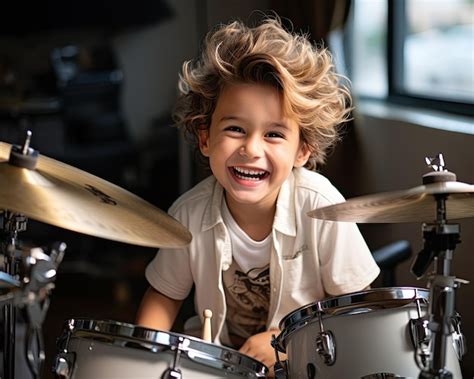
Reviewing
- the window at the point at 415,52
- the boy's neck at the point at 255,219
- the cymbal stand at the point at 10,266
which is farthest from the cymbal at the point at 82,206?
the window at the point at 415,52

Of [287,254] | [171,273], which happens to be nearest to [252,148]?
[287,254]

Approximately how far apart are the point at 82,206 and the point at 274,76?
492 mm

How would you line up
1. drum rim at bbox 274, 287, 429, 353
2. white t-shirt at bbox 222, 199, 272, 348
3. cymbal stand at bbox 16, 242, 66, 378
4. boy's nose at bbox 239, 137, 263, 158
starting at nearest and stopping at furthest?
cymbal stand at bbox 16, 242, 66, 378 < drum rim at bbox 274, 287, 429, 353 < boy's nose at bbox 239, 137, 263, 158 < white t-shirt at bbox 222, 199, 272, 348

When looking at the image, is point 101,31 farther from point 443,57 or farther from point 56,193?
point 56,193

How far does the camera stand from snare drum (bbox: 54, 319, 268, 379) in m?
1.43

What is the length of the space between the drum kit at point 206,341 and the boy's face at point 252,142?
0.80ft

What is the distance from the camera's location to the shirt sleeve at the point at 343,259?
181cm

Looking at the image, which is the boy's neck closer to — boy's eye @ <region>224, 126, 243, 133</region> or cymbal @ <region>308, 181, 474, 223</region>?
boy's eye @ <region>224, 126, 243, 133</region>

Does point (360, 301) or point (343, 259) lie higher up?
point (343, 259)

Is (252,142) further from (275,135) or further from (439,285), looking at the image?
(439,285)

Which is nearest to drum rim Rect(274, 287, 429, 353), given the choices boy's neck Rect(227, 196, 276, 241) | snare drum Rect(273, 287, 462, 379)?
snare drum Rect(273, 287, 462, 379)

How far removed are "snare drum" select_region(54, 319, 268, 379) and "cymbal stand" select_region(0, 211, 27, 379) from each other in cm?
18

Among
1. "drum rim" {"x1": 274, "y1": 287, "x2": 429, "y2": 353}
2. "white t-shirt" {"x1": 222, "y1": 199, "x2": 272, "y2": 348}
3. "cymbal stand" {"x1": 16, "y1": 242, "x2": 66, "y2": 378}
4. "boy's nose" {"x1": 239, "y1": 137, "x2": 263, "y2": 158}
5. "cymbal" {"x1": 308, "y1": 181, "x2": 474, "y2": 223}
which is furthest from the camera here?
"white t-shirt" {"x1": 222, "y1": 199, "x2": 272, "y2": 348}

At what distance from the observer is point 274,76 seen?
1.74 meters
